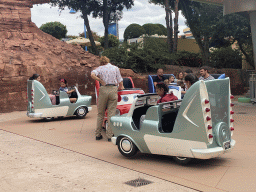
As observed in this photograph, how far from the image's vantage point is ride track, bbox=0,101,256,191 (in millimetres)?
4285

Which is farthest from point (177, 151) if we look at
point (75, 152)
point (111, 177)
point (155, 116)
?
point (75, 152)

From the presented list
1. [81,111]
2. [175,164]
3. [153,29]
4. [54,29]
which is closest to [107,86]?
[175,164]

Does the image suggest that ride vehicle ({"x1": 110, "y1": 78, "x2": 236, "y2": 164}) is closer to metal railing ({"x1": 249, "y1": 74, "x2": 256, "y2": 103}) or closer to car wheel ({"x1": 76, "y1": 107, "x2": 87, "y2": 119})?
car wheel ({"x1": 76, "y1": 107, "x2": 87, "y2": 119})

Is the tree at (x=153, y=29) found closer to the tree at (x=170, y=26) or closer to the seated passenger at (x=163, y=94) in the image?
the tree at (x=170, y=26)

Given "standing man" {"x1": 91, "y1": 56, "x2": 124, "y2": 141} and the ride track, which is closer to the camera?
the ride track

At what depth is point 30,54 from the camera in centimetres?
1520

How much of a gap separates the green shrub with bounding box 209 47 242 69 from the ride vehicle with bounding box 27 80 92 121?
16.4 meters

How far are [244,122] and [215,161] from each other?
426 centimetres

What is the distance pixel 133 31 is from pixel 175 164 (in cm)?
3635

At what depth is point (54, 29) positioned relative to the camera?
45.0m

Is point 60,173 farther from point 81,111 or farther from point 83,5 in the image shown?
point 83,5

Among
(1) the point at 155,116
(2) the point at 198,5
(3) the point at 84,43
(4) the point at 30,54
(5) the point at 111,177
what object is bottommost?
(5) the point at 111,177

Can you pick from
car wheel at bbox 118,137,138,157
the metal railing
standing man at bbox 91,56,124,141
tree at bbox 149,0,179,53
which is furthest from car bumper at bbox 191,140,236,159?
tree at bbox 149,0,179,53

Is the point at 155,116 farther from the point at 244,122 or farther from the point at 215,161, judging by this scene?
the point at 244,122
